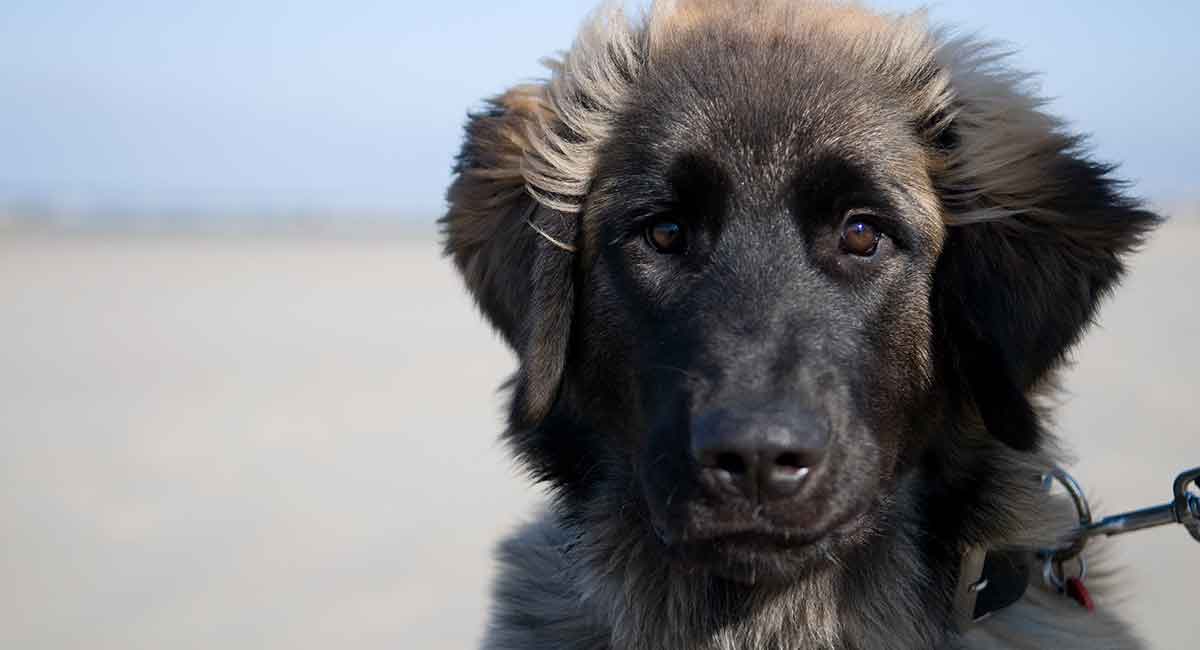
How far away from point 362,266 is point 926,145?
20.0 meters

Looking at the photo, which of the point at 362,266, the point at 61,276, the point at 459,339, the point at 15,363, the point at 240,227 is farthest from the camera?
the point at 240,227

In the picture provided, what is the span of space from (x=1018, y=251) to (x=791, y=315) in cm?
55

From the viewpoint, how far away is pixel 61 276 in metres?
20.1

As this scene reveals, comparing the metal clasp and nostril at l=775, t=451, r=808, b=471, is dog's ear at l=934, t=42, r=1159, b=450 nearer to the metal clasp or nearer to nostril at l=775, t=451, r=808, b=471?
the metal clasp

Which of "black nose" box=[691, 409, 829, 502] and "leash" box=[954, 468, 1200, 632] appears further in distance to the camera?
"leash" box=[954, 468, 1200, 632]

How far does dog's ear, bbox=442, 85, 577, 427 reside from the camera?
134 inches

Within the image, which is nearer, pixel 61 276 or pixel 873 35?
pixel 873 35

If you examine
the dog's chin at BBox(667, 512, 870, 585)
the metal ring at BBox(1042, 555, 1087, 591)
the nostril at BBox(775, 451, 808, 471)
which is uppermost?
the nostril at BBox(775, 451, 808, 471)

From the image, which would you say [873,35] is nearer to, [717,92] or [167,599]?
[717,92]

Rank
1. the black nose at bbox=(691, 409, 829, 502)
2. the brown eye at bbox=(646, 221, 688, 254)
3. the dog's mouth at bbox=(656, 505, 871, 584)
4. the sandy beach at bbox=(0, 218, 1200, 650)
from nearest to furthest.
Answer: the black nose at bbox=(691, 409, 829, 502) < the dog's mouth at bbox=(656, 505, 871, 584) < the brown eye at bbox=(646, 221, 688, 254) < the sandy beach at bbox=(0, 218, 1200, 650)

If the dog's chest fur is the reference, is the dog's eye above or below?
above

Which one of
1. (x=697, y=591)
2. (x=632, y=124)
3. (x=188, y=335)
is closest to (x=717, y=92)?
(x=632, y=124)

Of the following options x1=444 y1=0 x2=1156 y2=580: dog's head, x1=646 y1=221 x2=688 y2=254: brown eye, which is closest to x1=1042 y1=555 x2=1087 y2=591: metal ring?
x1=444 y1=0 x2=1156 y2=580: dog's head

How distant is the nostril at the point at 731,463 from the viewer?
279 centimetres
